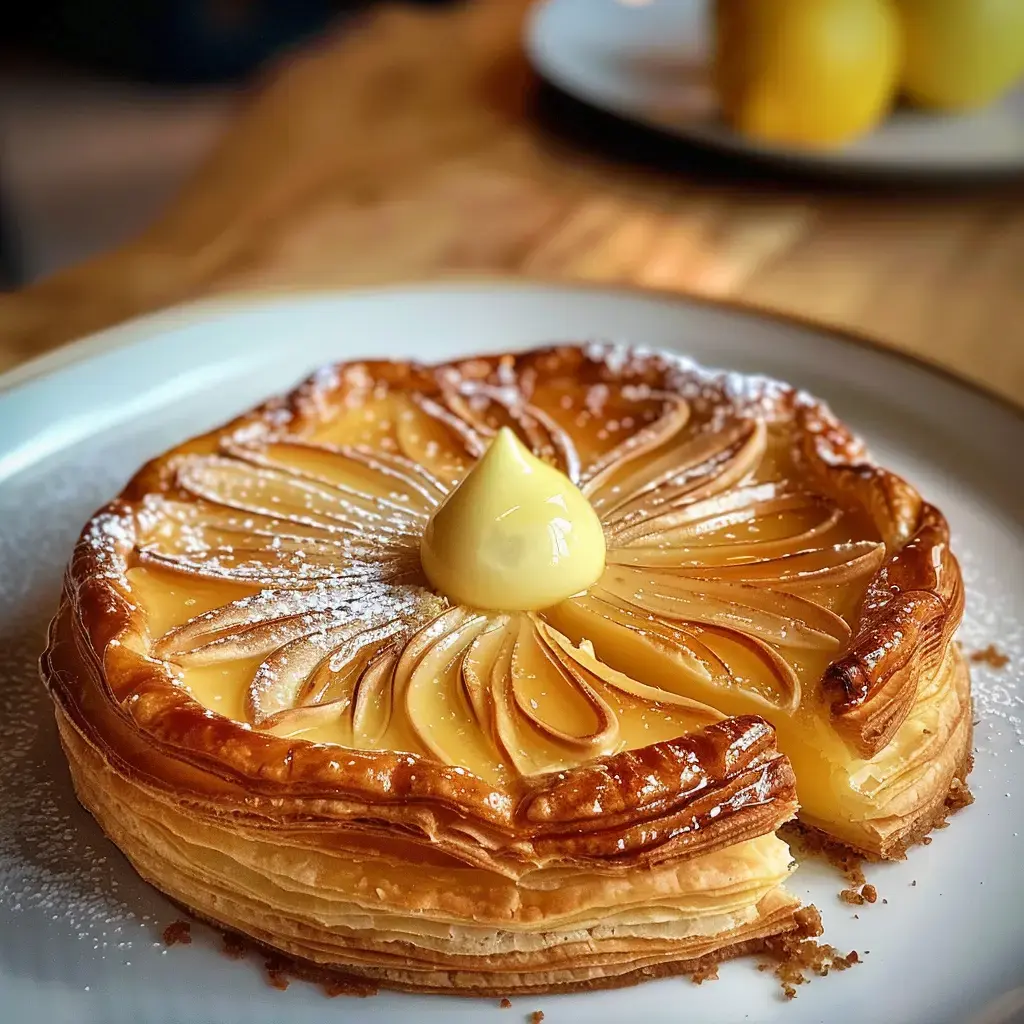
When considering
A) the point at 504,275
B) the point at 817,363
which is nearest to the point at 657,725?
the point at 817,363

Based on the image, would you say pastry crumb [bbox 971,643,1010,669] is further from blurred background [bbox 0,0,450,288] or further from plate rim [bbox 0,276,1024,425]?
blurred background [bbox 0,0,450,288]

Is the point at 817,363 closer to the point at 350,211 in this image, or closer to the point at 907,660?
the point at 907,660

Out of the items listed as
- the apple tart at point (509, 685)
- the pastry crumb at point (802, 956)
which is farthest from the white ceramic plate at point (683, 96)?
the pastry crumb at point (802, 956)

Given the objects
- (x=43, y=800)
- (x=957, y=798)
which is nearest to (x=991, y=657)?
(x=957, y=798)

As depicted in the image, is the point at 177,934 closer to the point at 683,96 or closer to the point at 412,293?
the point at 412,293

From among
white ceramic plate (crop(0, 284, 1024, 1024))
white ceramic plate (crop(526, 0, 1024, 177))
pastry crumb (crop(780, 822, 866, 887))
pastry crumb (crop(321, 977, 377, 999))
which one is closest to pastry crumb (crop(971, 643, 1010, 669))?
white ceramic plate (crop(0, 284, 1024, 1024))
